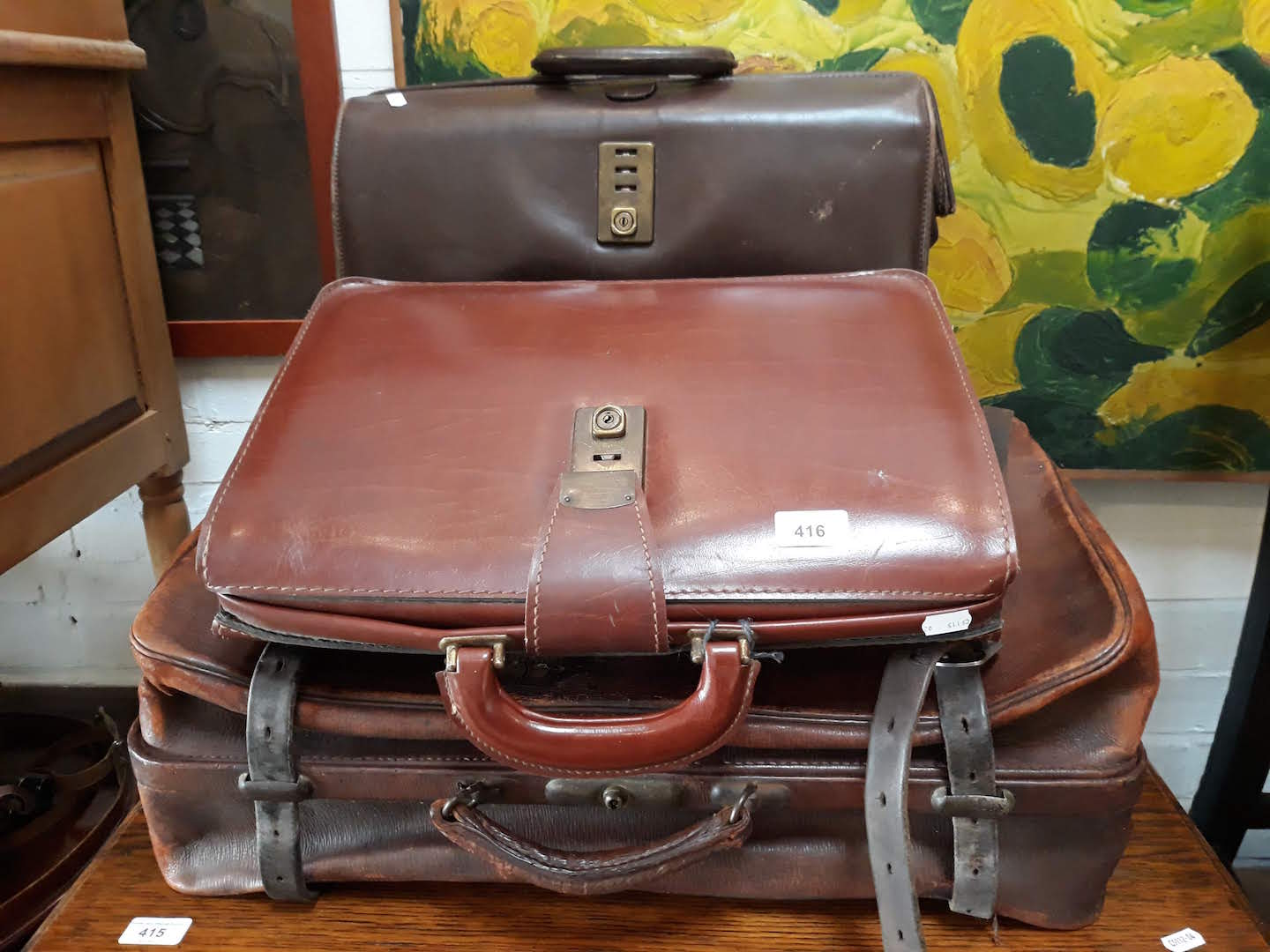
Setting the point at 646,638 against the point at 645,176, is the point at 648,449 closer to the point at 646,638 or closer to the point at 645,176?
the point at 646,638

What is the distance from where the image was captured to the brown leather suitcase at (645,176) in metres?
0.73

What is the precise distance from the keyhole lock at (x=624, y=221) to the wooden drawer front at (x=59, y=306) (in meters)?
0.48

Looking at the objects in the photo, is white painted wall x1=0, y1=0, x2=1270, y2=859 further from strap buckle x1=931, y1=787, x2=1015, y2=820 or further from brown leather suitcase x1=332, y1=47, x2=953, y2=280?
strap buckle x1=931, y1=787, x2=1015, y2=820

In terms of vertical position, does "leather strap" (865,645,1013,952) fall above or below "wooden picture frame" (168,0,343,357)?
below

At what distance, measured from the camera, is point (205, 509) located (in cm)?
111

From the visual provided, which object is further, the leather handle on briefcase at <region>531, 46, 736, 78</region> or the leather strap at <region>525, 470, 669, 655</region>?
the leather handle on briefcase at <region>531, 46, 736, 78</region>

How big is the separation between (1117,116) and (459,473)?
708 millimetres

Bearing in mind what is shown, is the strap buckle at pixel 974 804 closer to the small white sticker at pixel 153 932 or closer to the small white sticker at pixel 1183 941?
the small white sticker at pixel 1183 941

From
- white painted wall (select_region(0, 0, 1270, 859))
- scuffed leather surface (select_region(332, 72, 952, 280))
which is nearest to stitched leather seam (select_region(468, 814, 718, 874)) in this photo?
scuffed leather surface (select_region(332, 72, 952, 280))

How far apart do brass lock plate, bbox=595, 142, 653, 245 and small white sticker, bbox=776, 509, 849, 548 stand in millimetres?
325

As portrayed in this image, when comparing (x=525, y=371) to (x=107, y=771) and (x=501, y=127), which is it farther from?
(x=107, y=771)

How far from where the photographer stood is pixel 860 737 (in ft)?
1.83

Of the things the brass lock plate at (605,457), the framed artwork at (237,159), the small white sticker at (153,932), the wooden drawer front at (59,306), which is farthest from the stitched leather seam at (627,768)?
the framed artwork at (237,159)

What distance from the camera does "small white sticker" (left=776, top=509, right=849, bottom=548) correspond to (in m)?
0.52
